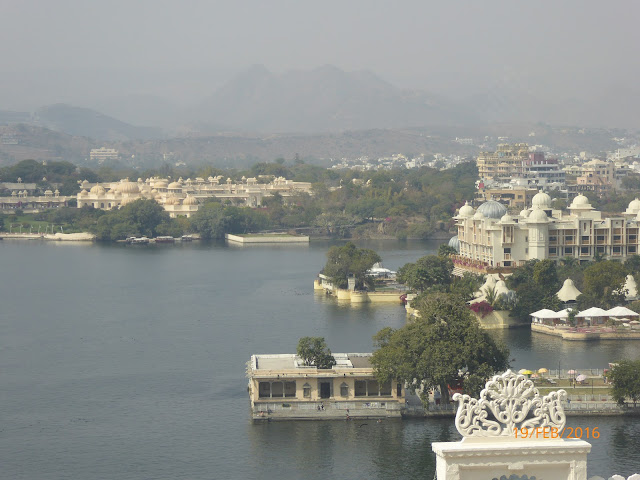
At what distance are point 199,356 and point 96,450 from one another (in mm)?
8586

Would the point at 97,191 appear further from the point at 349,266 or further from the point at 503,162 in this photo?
the point at 349,266

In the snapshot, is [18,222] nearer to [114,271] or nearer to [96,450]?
[114,271]

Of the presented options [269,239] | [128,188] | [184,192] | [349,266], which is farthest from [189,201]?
[349,266]

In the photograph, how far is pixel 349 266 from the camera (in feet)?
133

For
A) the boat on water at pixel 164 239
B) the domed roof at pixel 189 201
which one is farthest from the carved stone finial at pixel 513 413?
the domed roof at pixel 189 201

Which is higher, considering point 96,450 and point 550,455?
point 550,455

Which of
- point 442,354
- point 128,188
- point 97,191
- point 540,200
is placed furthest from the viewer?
point 128,188

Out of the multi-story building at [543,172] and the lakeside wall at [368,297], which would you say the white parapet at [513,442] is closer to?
the lakeside wall at [368,297]

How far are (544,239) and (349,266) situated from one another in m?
6.53

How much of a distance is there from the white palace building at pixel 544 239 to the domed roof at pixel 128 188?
46201mm

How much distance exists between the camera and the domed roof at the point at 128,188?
83975mm

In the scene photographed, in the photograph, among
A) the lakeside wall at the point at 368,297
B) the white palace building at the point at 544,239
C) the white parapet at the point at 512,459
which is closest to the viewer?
the white parapet at the point at 512,459

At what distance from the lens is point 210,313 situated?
121 feet

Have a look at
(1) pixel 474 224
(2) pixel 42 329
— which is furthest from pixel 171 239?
(2) pixel 42 329
